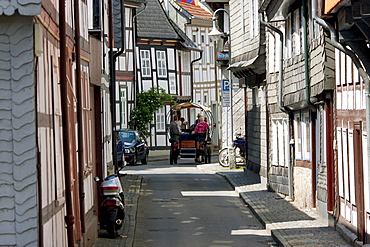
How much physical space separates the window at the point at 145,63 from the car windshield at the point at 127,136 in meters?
13.3

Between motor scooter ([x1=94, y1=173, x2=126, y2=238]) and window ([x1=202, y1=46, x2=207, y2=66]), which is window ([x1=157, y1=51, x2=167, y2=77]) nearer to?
window ([x1=202, y1=46, x2=207, y2=66])

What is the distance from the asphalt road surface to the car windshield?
10.2 meters

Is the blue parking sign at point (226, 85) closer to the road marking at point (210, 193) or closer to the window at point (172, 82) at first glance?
the road marking at point (210, 193)

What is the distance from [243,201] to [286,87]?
320 centimetres

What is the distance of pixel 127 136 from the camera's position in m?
40.1

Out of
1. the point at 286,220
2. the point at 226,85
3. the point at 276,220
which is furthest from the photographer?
the point at 226,85

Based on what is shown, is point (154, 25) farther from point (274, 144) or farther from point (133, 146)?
point (274, 144)

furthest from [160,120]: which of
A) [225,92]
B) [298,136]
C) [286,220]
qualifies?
[286,220]

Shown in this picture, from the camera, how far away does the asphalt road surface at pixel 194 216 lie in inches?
613

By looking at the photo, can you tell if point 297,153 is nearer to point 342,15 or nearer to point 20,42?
point 342,15

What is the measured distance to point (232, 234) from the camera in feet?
53.4

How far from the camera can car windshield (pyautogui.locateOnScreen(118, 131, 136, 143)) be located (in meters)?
39.6

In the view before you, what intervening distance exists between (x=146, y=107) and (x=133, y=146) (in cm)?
1158

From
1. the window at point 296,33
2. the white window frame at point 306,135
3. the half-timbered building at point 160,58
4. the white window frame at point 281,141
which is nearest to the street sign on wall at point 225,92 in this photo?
the white window frame at point 281,141
